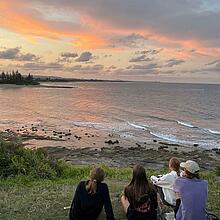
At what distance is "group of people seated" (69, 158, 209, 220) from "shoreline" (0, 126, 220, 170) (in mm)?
16514

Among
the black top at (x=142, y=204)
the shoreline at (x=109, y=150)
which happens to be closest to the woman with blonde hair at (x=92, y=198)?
the black top at (x=142, y=204)

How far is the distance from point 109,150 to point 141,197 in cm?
2405

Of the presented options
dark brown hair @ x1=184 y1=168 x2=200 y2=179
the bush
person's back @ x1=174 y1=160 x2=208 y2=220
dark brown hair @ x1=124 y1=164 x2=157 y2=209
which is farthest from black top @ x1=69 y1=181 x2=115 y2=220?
the bush

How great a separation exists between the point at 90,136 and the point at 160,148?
882cm

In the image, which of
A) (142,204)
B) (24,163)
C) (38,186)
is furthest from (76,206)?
(24,163)

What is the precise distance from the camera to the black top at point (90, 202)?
6129mm

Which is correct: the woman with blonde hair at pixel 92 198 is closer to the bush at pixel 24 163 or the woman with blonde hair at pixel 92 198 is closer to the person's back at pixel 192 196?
the person's back at pixel 192 196

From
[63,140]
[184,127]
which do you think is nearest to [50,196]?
[63,140]

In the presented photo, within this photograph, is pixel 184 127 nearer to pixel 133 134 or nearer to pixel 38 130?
pixel 133 134

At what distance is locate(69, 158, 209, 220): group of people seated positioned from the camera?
5598mm

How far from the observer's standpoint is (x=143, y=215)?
5699 millimetres

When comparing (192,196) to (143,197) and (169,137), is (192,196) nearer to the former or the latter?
(143,197)

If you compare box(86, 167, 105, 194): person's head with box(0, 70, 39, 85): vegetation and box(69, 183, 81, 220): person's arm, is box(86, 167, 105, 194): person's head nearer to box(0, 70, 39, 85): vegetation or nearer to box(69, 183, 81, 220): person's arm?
box(69, 183, 81, 220): person's arm

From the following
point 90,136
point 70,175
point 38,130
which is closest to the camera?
point 70,175
